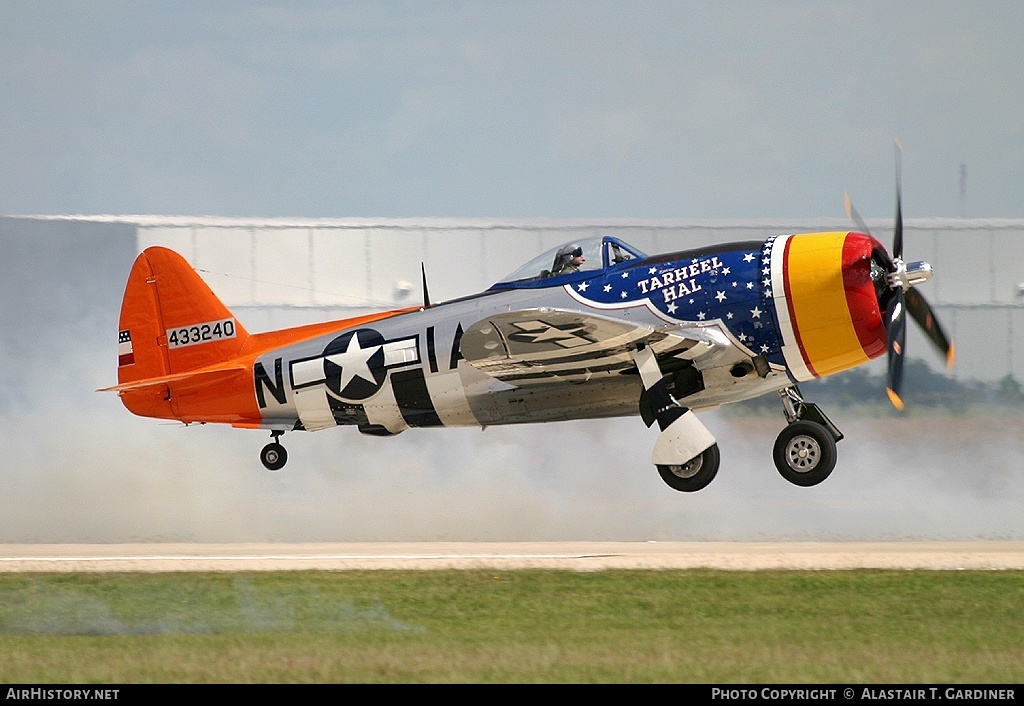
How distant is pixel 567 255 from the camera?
55.4ft

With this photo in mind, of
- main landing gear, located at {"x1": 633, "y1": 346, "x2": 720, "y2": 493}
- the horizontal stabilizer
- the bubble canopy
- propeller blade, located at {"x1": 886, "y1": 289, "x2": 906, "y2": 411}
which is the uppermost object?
the bubble canopy

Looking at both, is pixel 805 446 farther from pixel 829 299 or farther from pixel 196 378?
pixel 196 378

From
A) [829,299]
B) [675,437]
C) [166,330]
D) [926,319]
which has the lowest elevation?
[675,437]

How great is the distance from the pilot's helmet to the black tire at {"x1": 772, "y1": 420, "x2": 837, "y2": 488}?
11.1 feet

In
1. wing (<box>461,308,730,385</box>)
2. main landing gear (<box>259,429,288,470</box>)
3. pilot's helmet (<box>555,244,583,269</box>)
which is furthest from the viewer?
main landing gear (<box>259,429,288,470</box>)

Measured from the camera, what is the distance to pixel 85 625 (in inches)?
562

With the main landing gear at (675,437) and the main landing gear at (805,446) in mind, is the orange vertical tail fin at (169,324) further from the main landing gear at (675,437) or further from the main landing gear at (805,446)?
the main landing gear at (805,446)

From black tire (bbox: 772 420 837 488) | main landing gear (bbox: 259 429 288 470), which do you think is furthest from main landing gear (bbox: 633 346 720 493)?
main landing gear (bbox: 259 429 288 470)

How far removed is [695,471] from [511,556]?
514cm

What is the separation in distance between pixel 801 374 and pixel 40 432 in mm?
16366

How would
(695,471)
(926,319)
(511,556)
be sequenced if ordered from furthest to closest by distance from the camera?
(511,556), (926,319), (695,471)

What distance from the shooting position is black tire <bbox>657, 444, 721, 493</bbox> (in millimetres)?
16219

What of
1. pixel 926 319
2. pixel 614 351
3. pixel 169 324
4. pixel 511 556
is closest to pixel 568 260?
pixel 614 351

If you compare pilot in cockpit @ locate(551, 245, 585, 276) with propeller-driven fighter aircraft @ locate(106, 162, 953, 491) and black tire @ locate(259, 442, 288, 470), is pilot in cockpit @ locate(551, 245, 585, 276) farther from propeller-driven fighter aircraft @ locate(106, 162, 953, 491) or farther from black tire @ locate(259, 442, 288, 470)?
black tire @ locate(259, 442, 288, 470)
